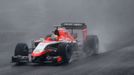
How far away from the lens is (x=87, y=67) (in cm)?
1870

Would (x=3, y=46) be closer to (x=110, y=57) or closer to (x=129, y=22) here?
(x=110, y=57)

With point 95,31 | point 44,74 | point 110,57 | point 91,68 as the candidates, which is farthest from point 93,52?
point 95,31

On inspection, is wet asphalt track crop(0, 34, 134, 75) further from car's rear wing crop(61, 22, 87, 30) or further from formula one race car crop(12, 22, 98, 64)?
car's rear wing crop(61, 22, 87, 30)

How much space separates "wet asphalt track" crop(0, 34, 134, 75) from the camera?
17.2 meters

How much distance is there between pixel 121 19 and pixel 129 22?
32.4 inches

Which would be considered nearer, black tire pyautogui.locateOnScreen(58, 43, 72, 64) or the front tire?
black tire pyautogui.locateOnScreen(58, 43, 72, 64)

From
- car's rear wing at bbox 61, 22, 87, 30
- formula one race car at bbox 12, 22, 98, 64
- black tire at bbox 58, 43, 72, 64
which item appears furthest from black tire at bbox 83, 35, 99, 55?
black tire at bbox 58, 43, 72, 64

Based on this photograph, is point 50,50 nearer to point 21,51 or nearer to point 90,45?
point 21,51

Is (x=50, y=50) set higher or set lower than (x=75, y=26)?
lower

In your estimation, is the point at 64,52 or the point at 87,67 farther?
the point at 64,52

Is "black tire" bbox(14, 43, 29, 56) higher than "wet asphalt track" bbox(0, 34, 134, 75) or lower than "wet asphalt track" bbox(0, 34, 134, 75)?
higher

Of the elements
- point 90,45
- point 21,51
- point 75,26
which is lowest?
point 90,45

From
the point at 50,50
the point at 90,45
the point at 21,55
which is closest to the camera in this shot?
the point at 50,50

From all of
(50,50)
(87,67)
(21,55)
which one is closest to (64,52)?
(50,50)
